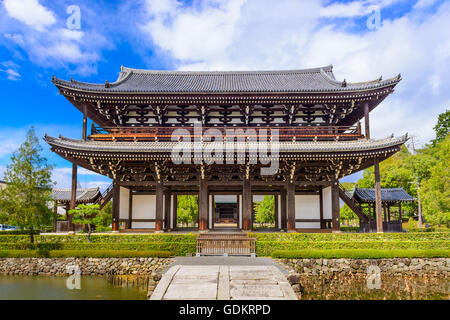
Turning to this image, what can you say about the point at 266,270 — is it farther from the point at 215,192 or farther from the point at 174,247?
the point at 215,192

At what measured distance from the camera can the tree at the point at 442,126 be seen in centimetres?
4319

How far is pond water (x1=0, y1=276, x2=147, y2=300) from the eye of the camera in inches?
479

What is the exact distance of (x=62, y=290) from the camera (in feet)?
43.3

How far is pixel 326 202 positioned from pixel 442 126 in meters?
32.6

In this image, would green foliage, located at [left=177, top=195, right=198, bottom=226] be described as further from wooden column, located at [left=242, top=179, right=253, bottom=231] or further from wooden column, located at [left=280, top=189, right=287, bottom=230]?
wooden column, located at [left=242, top=179, right=253, bottom=231]

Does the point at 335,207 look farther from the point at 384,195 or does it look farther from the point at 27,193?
the point at 27,193

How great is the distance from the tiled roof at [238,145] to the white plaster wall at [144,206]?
15.2ft

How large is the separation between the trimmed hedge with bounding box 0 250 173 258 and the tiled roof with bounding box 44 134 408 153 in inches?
257

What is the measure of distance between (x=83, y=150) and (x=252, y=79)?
1645cm

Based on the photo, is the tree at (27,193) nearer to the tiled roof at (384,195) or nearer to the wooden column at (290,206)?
the wooden column at (290,206)

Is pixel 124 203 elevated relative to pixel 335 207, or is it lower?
elevated

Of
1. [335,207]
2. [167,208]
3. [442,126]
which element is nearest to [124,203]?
[167,208]

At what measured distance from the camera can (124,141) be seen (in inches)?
888
